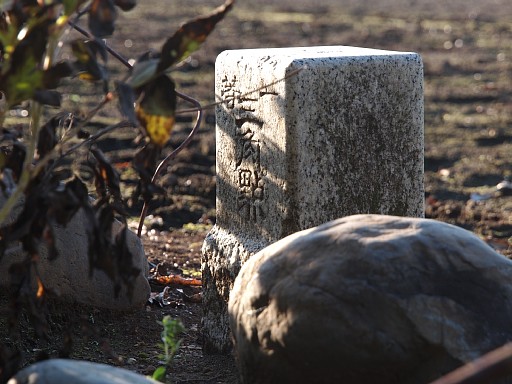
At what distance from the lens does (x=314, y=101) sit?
3.54 metres

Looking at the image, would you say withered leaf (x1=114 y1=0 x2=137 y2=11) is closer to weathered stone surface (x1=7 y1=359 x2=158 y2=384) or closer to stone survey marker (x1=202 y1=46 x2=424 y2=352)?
stone survey marker (x1=202 y1=46 x2=424 y2=352)

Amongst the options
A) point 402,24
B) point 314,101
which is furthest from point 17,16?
point 402,24

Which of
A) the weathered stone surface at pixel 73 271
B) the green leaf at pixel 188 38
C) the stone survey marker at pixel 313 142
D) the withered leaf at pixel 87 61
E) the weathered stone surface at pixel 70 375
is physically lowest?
the weathered stone surface at pixel 73 271

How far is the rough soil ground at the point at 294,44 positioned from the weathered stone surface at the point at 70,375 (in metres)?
0.47

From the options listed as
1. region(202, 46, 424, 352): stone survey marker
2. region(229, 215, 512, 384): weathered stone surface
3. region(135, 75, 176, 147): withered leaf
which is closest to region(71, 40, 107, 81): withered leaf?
region(135, 75, 176, 147): withered leaf

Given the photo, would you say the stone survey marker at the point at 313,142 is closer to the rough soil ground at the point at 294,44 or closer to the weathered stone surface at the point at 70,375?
the rough soil ground at the point at 294,44

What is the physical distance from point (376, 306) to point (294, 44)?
11.3 m

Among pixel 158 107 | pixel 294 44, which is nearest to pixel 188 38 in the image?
pixel 158 107

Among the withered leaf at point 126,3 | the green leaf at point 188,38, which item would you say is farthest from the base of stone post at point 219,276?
the green leaf at point 188,38

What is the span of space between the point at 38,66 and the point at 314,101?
1250 mm

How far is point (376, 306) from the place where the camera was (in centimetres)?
261

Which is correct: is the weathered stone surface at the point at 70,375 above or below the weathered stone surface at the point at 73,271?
above

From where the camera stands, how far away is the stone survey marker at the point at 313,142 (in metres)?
3.55

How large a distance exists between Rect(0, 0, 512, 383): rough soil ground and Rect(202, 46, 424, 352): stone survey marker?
483 mm
